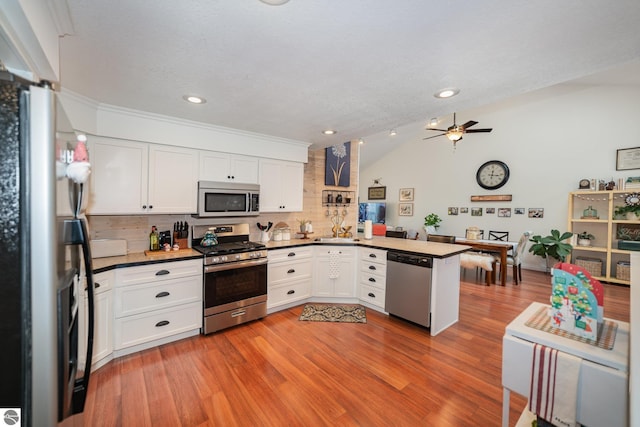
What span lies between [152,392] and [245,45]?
257 centimetres

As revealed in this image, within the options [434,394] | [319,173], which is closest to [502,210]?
[319,173]

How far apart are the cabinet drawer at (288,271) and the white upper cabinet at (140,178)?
1239 mm

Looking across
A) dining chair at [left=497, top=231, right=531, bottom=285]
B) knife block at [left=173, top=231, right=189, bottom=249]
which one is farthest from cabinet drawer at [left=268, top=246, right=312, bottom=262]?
dining chair at [left=497, top=231, right=531, bottom=285]

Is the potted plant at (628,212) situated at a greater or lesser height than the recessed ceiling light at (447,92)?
lesser

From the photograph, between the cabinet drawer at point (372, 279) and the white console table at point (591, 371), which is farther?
the cabinet drawer at point (372, 279)

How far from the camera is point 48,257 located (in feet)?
2.21

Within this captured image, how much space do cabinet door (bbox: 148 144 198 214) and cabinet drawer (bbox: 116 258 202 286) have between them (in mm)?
629

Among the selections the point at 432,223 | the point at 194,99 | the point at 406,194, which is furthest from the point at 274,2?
the point at 406,194

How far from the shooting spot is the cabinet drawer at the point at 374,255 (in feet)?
11.5

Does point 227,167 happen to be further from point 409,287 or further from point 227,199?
point 409,287

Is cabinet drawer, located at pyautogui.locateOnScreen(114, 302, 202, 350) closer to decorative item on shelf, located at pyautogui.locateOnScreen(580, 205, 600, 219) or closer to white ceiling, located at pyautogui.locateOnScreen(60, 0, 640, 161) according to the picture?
white ceiling, located at pyautogui.locateOnScreen(60, 0, 640, 161)

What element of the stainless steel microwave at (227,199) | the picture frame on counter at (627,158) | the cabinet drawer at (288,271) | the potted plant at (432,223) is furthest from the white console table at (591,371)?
the potted plant at (432,223)

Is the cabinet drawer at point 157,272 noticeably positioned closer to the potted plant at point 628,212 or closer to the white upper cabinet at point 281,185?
the white upper cabinet at point 281,185

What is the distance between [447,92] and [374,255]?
2130mm
